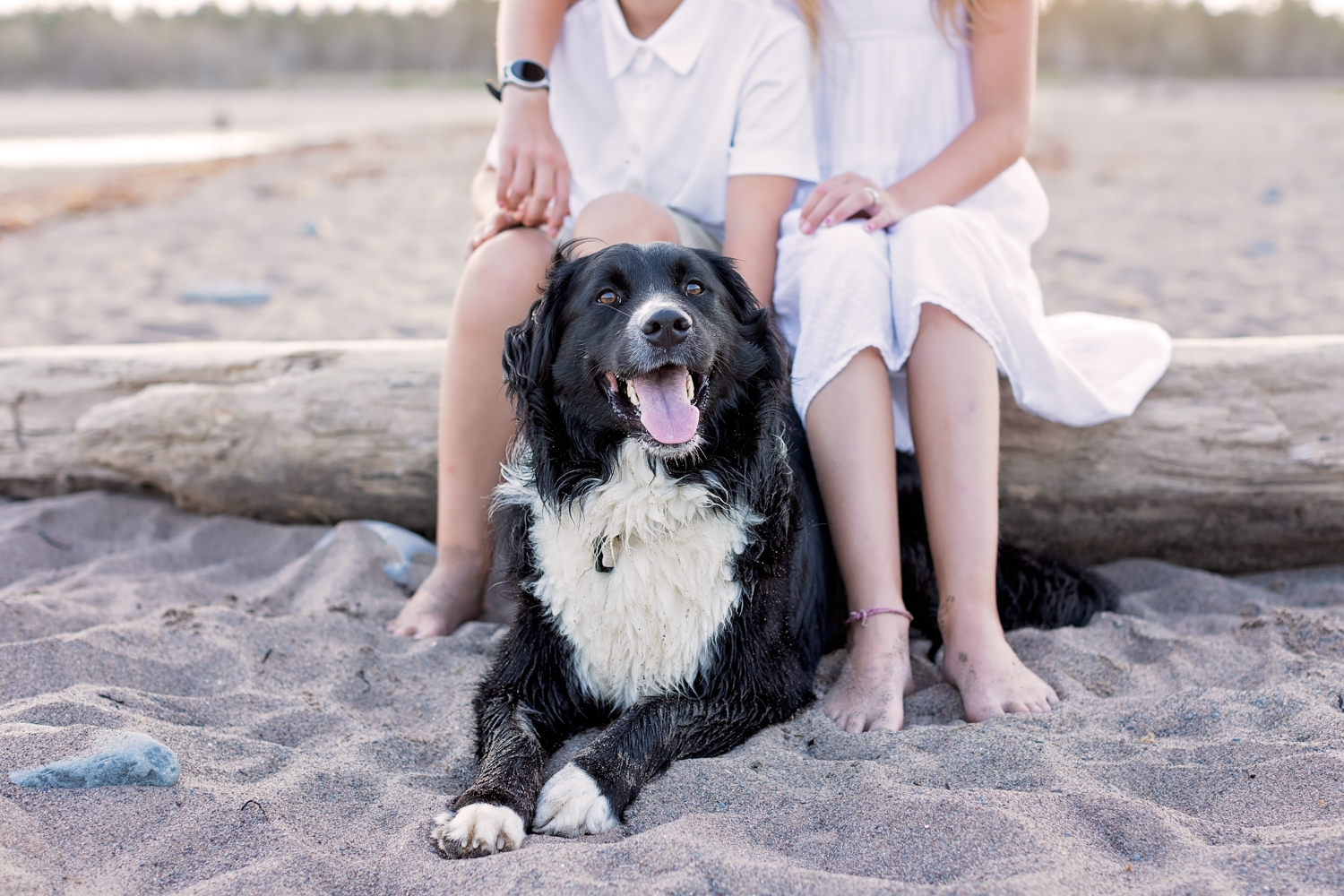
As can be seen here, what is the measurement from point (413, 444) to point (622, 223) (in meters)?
1.26

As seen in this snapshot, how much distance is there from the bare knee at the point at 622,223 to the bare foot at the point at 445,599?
108cm

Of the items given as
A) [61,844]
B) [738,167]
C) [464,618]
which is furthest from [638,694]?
[738,167]

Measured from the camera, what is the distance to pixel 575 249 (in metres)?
3.02


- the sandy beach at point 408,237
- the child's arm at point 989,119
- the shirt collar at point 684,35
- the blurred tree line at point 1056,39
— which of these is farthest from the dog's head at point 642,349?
the blurred tree line at point 1056,39

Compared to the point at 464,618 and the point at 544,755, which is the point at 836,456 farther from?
the point at 464,618

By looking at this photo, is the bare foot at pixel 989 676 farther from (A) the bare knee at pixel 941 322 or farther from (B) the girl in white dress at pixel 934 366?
(A) the bare knee at pixel 941 322

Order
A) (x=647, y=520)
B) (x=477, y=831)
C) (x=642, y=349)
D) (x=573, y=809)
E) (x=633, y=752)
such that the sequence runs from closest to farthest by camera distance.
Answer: (x=477, y=831), (x=573, y=809), (x=633, y=752), (x=642, y=349), (x=647, y=520)

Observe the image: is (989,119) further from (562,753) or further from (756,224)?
(562,753)

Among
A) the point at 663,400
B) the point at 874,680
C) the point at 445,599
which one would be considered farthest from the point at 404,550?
the point at 874,680

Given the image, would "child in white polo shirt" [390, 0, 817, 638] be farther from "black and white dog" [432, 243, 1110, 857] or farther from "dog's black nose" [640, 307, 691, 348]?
"dog's black nose" [640, 307, 691, 348]

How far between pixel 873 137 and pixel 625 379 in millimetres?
1439

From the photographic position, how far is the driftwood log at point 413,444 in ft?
11.0

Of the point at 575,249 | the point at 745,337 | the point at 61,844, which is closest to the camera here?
the point at 61,844

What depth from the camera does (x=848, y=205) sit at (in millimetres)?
2924
